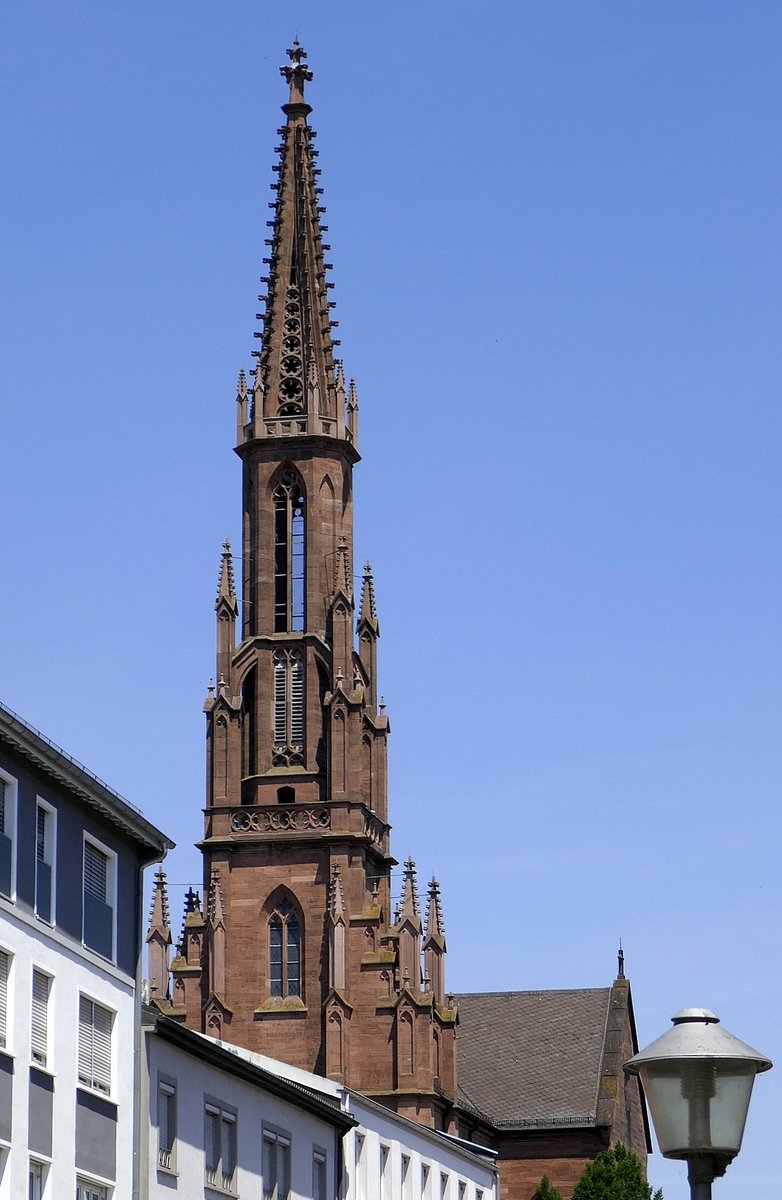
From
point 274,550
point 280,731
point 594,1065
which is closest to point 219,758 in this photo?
point 280,731

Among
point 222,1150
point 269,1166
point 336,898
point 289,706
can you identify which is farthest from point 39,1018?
point 289,706

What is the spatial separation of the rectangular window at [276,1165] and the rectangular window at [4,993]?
13223 millimetres

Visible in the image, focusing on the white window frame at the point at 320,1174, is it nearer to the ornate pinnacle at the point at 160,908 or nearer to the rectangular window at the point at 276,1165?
the rectangular window at the point at 276,1165

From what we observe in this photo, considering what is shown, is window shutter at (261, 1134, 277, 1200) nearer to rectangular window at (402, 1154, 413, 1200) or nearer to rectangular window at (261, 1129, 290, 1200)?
rectangular window at (261, 1129, 290, 1200)

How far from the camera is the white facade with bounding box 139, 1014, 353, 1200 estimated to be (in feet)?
137

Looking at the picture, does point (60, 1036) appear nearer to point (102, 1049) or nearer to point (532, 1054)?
point (102, 1049)

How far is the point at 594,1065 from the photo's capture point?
336 feet

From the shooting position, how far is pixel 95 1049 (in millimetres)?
39344

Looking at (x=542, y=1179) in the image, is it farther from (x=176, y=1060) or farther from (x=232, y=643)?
(x=176, y=1060)

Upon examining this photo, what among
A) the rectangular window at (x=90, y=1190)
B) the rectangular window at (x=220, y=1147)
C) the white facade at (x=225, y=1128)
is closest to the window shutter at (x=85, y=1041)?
the rectangular window at (x=90, y=1190)

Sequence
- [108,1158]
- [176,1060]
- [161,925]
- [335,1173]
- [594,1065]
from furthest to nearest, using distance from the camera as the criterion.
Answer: [594,1065] → [161,925] → [335,1173] → [176,1060] → [108,1158]

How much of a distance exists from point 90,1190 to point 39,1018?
10.9 ft

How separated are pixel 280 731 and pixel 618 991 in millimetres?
30484

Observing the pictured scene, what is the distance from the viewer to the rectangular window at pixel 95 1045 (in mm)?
38781
